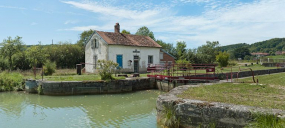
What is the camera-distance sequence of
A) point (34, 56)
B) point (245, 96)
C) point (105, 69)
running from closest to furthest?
point (245, 96) → point (105, 69) → point (34, 56)

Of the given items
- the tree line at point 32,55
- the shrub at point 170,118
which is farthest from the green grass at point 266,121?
the tree line at point 32,55

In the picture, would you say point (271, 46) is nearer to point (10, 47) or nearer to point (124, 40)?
point (124, 40)

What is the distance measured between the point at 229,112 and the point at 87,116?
18.6 ft

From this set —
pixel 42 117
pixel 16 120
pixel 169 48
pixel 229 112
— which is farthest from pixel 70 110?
pixel 169 48

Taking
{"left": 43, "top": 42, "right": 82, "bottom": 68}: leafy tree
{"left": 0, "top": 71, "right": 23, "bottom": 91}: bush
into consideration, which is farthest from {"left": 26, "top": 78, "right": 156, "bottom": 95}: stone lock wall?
{"left": 43, "top": 42, "right": 82, "bottom": 68}: leafy tree

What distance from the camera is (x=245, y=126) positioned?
515cm

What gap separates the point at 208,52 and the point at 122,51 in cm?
3551

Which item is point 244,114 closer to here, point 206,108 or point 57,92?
point 206,108

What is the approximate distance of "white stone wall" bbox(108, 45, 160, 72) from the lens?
23202 millimetres

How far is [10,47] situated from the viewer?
24.3 metres

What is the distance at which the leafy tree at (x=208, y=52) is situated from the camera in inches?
1534

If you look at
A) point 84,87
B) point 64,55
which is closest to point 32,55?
point 64,55

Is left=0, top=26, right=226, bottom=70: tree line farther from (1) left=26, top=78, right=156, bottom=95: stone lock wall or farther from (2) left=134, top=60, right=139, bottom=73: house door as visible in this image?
(1) left=26, top=78, right=156, bottom=95: stone lock wall

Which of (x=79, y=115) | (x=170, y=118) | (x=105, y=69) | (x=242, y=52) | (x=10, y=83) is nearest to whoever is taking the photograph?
(x=170, y=118)
